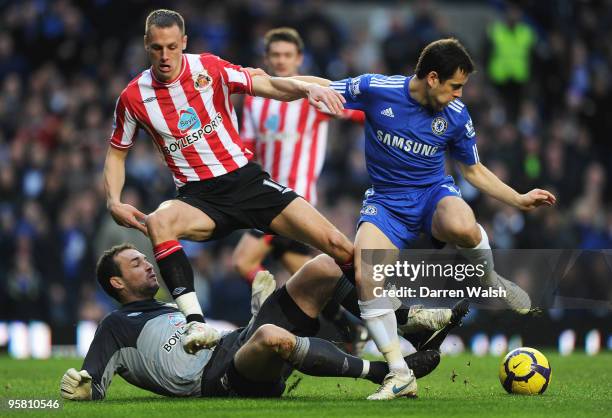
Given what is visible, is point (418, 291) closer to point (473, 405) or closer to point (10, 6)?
point (473, 405)

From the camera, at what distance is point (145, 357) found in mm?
7762

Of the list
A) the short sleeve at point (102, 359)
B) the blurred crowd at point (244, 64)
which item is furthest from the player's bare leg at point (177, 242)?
the blurred crowd at point (244, 64)

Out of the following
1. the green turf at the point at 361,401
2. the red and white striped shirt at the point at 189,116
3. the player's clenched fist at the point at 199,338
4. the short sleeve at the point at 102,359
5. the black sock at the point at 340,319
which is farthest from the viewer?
the black sock at the point at 340,319

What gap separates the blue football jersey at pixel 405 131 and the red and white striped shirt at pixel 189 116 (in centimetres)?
80

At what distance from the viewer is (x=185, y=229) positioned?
825 centimetres

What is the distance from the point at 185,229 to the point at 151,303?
54 cm

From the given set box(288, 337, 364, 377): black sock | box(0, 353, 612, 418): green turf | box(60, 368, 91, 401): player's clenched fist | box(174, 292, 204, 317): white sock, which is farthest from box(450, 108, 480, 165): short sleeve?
box(60, 368, 91, 401): player's clenched fist

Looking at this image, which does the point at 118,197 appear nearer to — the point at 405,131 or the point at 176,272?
the point at 176,272

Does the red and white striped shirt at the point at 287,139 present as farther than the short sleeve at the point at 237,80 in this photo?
Yes

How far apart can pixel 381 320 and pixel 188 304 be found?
124cm

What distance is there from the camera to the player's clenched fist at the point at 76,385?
7.58 metres

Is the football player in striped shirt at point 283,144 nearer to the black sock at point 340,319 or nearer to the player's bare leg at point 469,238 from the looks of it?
the black sock at point 340,319

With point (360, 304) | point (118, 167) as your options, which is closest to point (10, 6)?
point (118, 167)

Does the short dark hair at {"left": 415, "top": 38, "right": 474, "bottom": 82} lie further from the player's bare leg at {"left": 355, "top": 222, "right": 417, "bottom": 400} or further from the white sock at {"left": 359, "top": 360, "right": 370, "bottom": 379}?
the white sock at {"left": 359, "top": 360, "right": 370, "bottom": 379}
